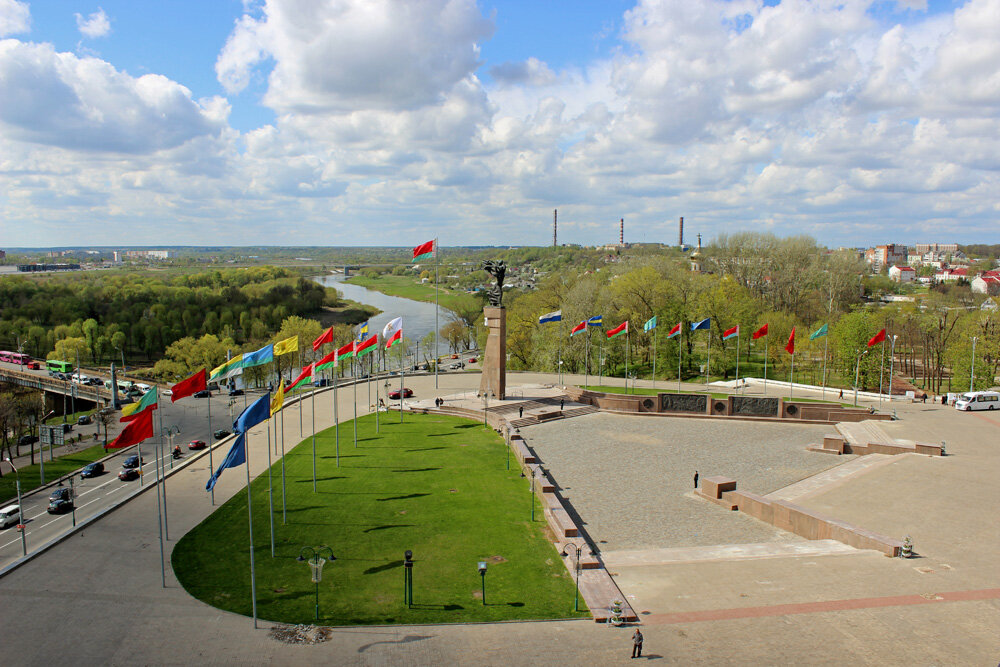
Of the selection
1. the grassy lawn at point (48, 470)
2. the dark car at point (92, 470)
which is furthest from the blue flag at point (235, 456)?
the dark car at point (92, 470)

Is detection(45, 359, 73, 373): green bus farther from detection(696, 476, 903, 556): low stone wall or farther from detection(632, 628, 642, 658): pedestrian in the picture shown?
detection(632, 628, 642, 658): pedestrian

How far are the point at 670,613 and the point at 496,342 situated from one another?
25.5 m

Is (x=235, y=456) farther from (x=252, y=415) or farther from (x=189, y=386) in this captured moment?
(x=189, y=386)

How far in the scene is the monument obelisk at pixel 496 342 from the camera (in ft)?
126

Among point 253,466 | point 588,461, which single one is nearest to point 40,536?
point 253,466

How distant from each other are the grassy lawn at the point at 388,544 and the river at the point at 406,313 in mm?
47777

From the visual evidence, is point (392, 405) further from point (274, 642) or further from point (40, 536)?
point (274, 642)

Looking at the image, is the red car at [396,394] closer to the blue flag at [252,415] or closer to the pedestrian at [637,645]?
the blue flag at [252,415]

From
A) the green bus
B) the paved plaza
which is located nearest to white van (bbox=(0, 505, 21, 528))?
the paved plaza

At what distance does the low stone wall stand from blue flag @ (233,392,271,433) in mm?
16132

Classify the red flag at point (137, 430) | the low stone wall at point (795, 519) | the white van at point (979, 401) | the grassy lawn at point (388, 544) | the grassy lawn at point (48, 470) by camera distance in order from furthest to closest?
the white van at point (979, 401)
the grassy lawn at point (48, 470)
the low stone wall at point (795, 519)
the red flag at point (137, 430)
the grassy lawn at point (388, 544)

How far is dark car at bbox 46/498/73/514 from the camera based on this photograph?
26.8 m

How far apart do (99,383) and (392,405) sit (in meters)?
38.7

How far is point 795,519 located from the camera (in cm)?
2034
